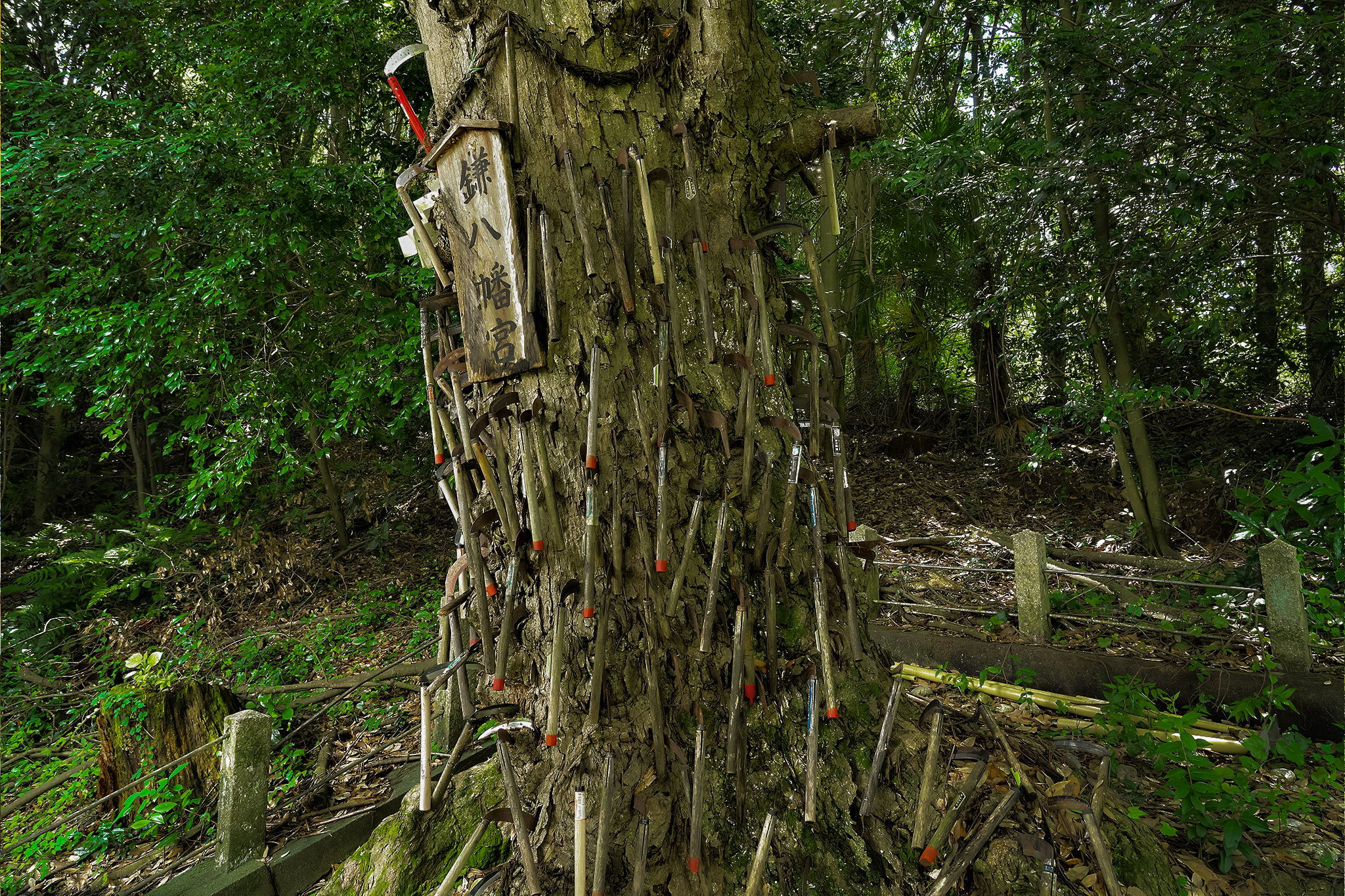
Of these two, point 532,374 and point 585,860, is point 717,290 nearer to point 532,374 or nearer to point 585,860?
point 532,374

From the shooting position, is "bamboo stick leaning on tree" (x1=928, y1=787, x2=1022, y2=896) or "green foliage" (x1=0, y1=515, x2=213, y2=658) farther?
"green foliage" (x1=0, y1=515, x2=213, y2=658)

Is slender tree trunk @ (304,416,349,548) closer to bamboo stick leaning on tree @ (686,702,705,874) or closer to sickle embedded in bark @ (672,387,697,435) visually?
sickle embedded in bark @ (672,387,697,435)

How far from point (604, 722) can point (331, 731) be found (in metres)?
2.85

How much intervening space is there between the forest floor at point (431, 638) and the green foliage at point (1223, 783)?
0.01m

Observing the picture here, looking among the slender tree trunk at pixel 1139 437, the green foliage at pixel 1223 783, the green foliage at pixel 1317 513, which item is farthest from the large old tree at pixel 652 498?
the slender tree trunk at pixel 1139 437

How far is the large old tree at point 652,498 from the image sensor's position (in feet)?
5.71

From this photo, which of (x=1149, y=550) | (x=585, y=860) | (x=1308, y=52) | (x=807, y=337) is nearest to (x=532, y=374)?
(x=807, y=337)

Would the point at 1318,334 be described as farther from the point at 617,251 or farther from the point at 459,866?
the point at 459,866

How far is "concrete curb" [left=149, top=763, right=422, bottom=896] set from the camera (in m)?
2.32

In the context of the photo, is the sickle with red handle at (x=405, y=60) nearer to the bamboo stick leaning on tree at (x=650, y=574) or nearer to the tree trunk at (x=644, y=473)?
the tree trunk at (x=644, y=473)

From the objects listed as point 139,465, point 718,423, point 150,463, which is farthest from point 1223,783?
point 150,463

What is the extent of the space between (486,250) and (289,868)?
7.70 feet

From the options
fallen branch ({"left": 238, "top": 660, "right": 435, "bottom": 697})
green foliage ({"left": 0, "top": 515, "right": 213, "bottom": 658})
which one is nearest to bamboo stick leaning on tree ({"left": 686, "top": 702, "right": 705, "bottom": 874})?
fallen branch ({"left": 238, "top": 660, "right": 435, "bottom": 697})

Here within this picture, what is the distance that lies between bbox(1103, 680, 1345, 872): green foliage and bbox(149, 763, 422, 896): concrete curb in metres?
2.50
